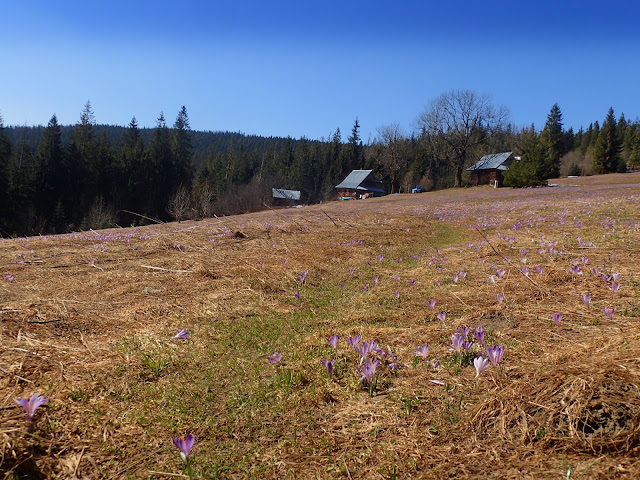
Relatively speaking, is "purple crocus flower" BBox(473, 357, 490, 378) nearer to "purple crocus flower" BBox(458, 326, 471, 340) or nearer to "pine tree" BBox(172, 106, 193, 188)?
"purple crocus flower" BBox(458, 326, 471, 340)

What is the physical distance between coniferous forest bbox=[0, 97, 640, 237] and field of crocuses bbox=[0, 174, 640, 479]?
32.4 meters

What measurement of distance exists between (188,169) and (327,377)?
275 ft

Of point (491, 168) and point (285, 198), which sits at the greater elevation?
point (491, 168)

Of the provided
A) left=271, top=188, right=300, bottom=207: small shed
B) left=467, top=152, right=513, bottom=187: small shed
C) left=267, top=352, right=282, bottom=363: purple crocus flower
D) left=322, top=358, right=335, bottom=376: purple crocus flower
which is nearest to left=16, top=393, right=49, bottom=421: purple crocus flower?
left=267, top=352, right=282, bottom=363: purple crocus flower

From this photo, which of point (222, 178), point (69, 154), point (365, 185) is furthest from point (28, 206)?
point (365, 185)

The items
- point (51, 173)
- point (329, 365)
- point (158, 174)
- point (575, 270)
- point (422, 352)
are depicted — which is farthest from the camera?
point (158, 174)

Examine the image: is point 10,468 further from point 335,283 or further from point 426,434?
point 335,283

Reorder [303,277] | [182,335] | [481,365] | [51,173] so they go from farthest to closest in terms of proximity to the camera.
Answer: [51,173], [303,277], [182,335], [481,365]

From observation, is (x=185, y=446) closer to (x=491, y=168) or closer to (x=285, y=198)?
(x=491, y=168)

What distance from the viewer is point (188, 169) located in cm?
7944

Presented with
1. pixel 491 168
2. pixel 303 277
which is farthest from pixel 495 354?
pixel 491 168

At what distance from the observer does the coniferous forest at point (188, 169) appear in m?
49.5

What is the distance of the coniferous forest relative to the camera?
49531 mm

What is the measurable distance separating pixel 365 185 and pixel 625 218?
6731cm
